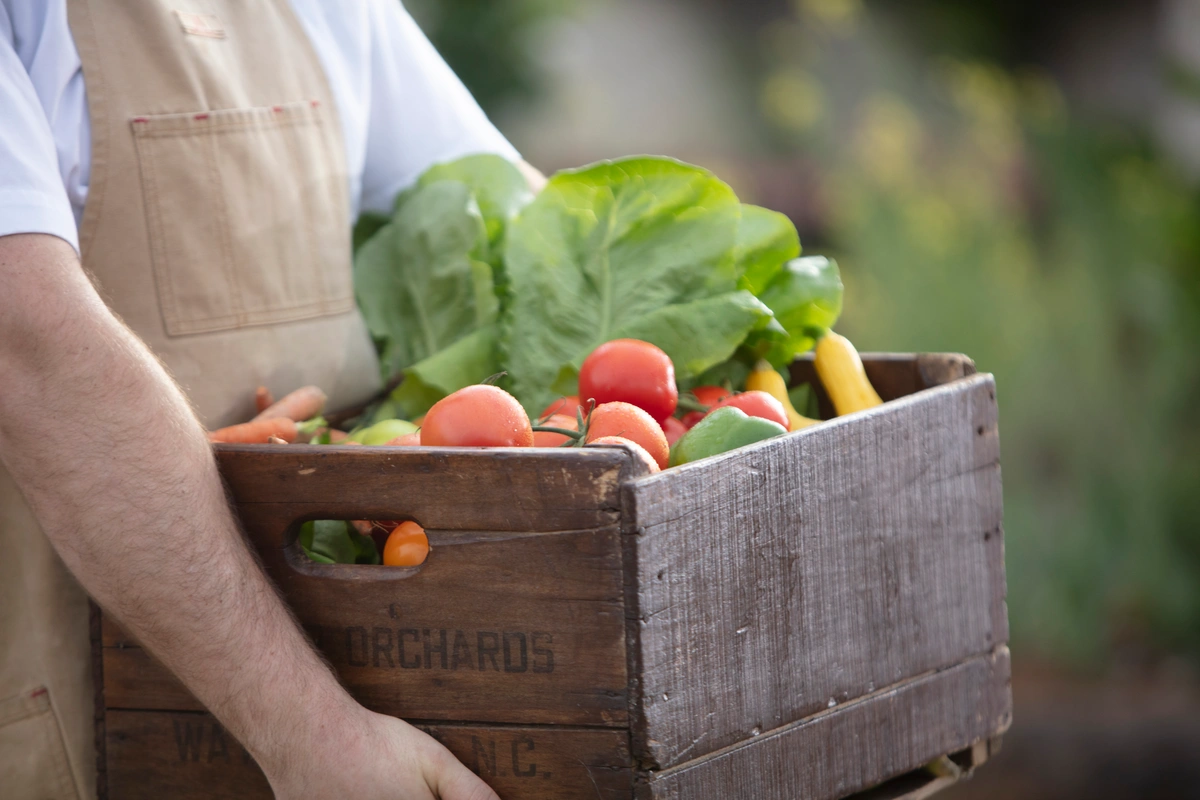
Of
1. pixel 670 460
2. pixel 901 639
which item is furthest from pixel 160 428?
pixel 901 639

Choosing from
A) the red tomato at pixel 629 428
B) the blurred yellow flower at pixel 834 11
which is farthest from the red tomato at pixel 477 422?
the blurred yellow flower at pixel 834 11

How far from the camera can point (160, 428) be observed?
1.15 meters

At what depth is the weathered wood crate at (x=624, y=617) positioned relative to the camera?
1.09 m

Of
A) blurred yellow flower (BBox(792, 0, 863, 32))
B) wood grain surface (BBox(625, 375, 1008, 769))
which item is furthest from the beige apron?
blurred yellow flower (BBox(792, 0, 863, 32))

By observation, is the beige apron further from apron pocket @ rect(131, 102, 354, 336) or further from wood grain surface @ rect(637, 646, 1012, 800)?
wood grain surface @ rect(637, 646, 1012, 800)

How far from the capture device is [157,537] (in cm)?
113

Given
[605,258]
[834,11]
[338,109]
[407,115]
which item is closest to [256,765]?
[605,258]

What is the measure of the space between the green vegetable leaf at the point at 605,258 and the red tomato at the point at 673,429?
0.18 metres

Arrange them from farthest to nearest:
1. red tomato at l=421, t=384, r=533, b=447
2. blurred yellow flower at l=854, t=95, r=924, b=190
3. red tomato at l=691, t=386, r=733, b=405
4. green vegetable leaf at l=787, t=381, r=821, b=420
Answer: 1. blurred yellow flower at l=854, t=95, r=924, b=190
2. green vegetable leaf at l=787, t=381, r=821, b=420
3. red tomato at l=691, t=386, r=733, b=405
4. red tomato at l=421, t=384, r=533, b=447

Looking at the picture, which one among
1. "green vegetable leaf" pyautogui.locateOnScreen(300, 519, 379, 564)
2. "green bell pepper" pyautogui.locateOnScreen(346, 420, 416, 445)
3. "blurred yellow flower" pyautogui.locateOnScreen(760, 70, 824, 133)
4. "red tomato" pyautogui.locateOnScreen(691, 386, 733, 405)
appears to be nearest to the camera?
"green vegetable leaf" pyautogui.locateOnScreen(300, 519, 379, 564)

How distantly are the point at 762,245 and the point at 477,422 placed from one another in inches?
25.1

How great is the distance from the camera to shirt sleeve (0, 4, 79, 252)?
3.71ft

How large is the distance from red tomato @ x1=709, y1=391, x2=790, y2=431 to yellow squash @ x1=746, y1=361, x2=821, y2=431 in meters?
0.18

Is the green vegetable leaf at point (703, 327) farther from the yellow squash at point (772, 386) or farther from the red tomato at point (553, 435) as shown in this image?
the red tomato at point (553, 435)
